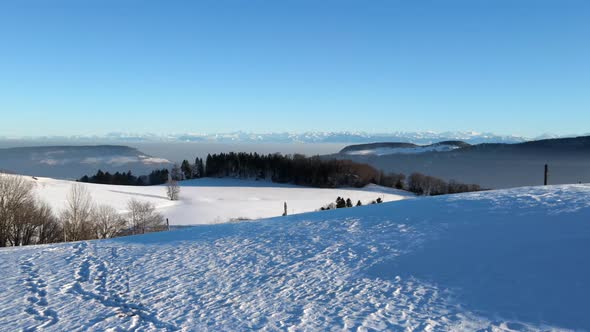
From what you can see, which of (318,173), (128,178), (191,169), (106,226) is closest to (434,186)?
(318,173)

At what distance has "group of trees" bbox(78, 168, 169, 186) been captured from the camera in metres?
123

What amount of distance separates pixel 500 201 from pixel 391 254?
7939 millimetres

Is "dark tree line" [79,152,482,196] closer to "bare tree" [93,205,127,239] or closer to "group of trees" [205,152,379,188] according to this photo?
"group of trees" [205,152,379,188]

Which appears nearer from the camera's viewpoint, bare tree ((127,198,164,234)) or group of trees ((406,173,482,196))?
bare tree ((127,198,164,234))

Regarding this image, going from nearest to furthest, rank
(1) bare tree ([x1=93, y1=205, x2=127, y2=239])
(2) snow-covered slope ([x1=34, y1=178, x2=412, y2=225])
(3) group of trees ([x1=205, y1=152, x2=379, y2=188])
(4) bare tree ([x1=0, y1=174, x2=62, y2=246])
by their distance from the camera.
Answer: (4) bare tree ([x1=0, y1=174, x2=62, y2=246]), (1) bare tree ([x1=93, y1=205, x2=127, y2=239]), (2) snow-covered slope ([x1=34, y1=178, x2=412, y2=225]), (3) group of trees ([x1=205, y1=152, x2=379, y2=188])

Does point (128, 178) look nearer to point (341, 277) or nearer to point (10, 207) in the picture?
point (10, 207)

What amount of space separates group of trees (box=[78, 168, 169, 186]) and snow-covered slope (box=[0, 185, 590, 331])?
116258mm

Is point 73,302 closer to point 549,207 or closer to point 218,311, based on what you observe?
point 218,311

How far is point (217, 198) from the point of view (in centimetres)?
7600

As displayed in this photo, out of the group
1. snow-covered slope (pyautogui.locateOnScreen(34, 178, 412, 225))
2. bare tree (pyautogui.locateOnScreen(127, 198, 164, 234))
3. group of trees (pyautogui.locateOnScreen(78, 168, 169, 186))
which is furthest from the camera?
group of trees (pyautogui.locateOnScreen(78, 168, 169, 186))

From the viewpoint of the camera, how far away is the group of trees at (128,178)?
404 feet

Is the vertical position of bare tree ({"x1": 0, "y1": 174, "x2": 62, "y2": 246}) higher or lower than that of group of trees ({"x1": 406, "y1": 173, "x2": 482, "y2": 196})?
higher

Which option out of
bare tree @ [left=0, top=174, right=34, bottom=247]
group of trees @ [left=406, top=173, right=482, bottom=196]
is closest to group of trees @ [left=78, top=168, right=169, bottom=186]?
group of trees @ [left=406, top=173, right=482, bottom=196]

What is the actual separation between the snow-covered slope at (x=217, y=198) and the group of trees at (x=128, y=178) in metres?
40.6
